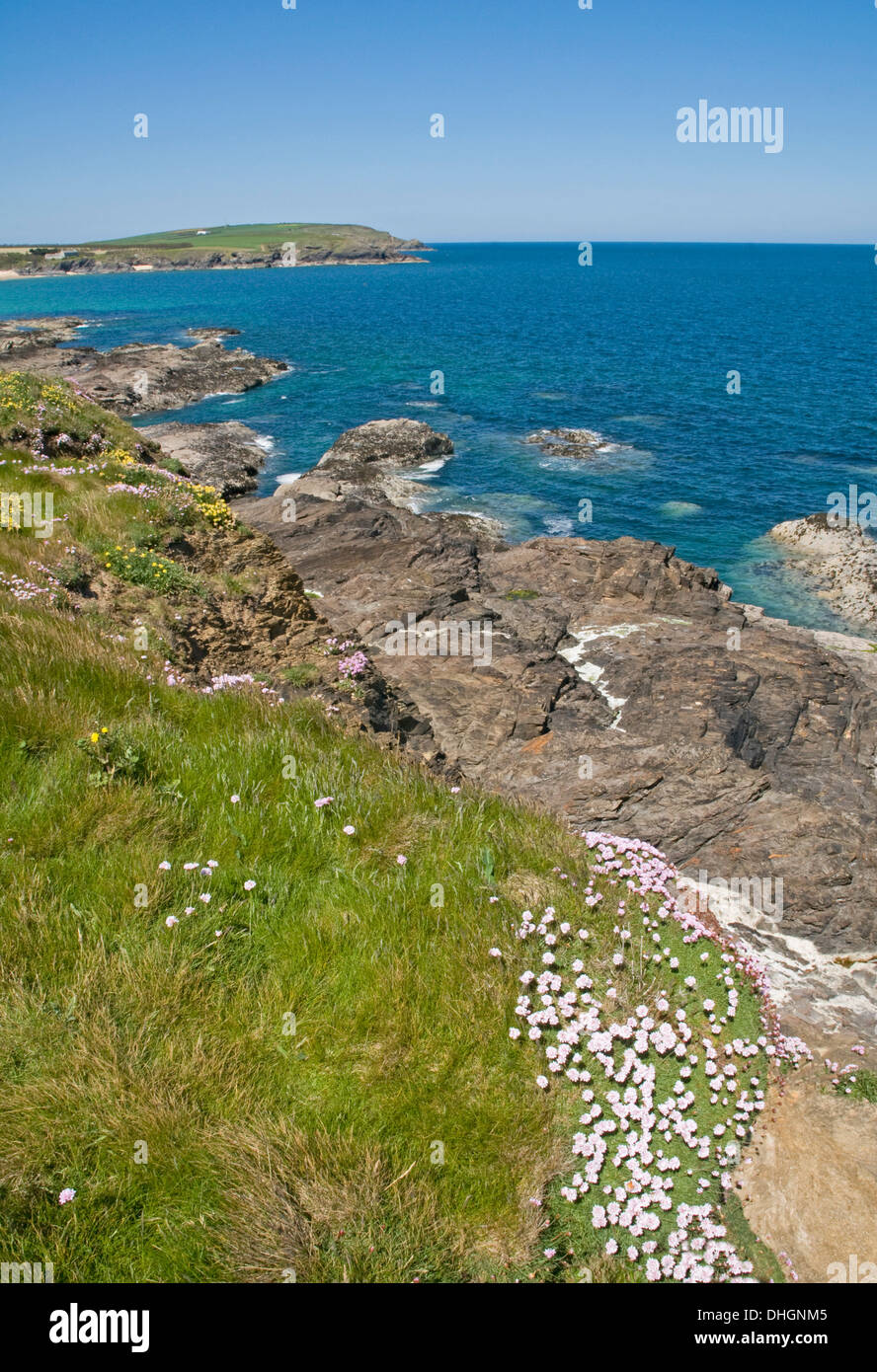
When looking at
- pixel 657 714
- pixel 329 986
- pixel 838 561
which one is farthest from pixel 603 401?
pixel 329 986

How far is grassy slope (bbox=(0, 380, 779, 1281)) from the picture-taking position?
13.2 ft

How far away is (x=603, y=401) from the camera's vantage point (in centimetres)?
6506

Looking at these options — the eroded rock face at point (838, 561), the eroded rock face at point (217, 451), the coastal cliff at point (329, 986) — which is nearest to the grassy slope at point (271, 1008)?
the coastal cliff at point (329, 986)

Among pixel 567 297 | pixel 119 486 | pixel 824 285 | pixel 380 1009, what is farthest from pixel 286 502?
pixel 824 285

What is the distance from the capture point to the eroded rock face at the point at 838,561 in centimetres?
3111

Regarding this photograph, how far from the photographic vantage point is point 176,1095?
4.35 m

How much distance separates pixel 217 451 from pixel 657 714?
37.5 metres

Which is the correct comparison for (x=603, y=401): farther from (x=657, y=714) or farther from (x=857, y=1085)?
(x=857, y=1085)

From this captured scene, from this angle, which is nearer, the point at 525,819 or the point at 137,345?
the point at 525,819

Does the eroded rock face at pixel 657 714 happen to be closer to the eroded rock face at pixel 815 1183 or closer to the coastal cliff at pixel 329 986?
the coastal cliff at pixel 329 986

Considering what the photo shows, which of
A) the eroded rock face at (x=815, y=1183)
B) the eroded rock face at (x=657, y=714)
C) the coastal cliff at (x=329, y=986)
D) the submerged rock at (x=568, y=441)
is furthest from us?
the submerged rock at (x=568, y=441)

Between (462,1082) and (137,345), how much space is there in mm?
95541

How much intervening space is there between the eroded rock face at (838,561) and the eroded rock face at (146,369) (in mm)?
48989
